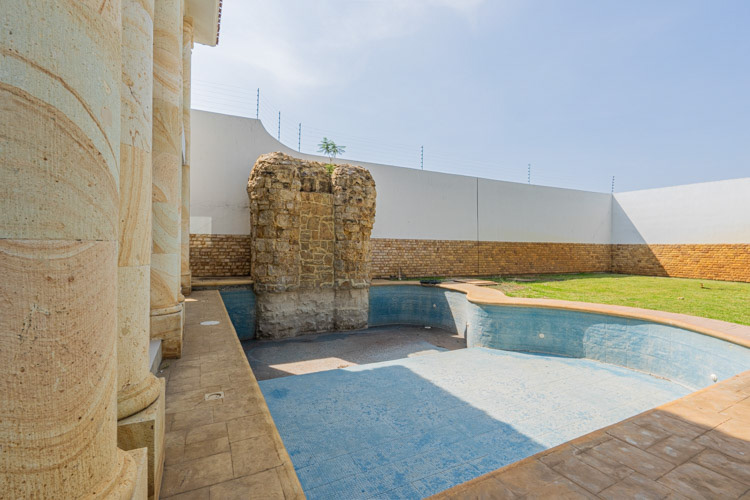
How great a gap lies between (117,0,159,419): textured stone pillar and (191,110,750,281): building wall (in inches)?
338

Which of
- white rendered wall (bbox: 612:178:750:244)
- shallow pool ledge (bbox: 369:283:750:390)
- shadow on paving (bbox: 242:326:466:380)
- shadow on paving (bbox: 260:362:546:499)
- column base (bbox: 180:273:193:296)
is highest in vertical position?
white rendered wall (bbox: 612:178:750:244)

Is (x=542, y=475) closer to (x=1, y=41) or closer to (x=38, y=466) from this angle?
(x=38, y=466)

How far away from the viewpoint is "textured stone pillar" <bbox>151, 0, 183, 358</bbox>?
11.4 feet

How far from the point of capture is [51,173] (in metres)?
0.91

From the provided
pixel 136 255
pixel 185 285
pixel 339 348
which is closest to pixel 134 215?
pixel 136 255

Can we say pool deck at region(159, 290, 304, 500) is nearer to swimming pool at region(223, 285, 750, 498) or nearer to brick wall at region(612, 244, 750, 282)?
swimming pool at region(223, 285, 750, 498)

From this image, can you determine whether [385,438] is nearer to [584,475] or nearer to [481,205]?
[584,475]

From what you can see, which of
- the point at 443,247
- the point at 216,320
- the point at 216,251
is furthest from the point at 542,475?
the point at 443,247

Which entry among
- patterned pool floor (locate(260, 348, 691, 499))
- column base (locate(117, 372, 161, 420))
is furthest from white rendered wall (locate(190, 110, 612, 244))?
column base (locate(117, 372, 161, 420))

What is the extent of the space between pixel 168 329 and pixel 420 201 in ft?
35.8

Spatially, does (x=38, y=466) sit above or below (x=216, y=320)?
above

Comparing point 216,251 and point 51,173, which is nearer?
point 51,173

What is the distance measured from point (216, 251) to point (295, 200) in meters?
3.21

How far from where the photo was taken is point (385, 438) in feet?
12.3
